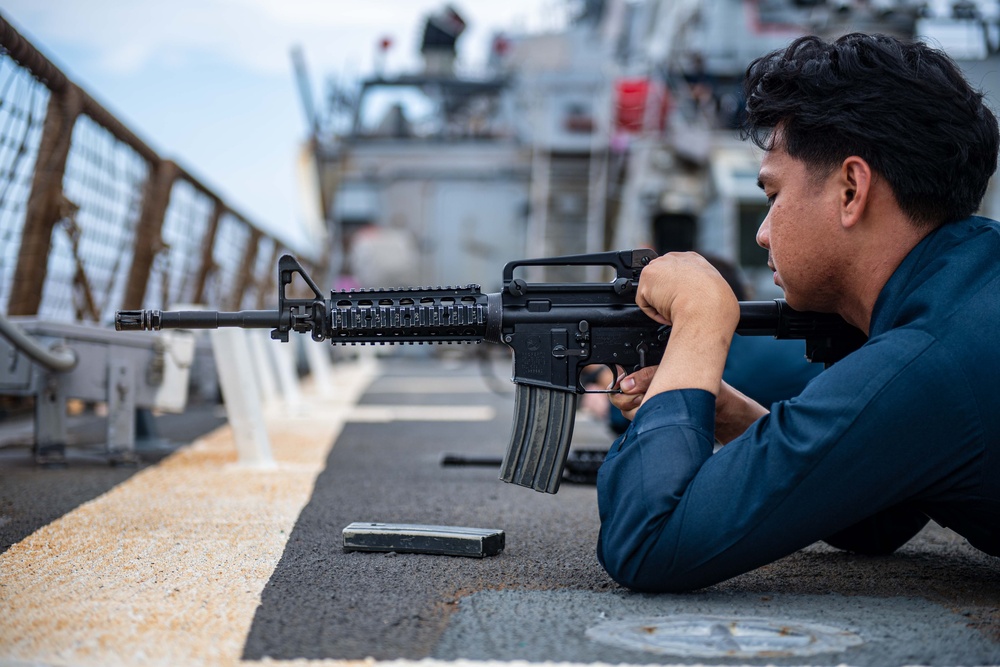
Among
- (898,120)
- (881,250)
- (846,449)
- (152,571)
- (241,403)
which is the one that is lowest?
(152,571)

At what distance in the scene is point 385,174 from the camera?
836 inches

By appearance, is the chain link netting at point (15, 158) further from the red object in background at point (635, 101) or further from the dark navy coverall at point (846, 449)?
the red object in background at point (635, 101)

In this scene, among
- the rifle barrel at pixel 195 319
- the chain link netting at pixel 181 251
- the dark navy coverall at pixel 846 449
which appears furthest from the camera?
the chain link netting at pixel 181 251

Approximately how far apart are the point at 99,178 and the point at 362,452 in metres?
1.86

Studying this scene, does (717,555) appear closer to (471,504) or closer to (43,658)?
(43,658)

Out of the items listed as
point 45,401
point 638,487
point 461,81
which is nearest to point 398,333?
point 638,487

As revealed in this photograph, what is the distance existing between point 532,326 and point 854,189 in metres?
0.83

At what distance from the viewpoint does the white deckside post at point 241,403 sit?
4141mm

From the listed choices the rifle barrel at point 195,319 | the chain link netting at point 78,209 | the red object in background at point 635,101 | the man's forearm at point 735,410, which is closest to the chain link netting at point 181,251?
the chain link netting at point 78,209

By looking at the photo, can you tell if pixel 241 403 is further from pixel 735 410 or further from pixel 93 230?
pixel 735 410

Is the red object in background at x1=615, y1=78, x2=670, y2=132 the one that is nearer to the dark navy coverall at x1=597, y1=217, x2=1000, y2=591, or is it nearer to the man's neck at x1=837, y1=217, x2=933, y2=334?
the man's neck at x1=837, y1=217, x2=933, y2=334

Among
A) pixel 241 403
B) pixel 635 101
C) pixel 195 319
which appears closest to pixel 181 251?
pixel 241 403

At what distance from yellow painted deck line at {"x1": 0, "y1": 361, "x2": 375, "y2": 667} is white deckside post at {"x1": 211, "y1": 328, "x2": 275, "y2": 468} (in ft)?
0.58

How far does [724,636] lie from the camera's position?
1.74 meters
